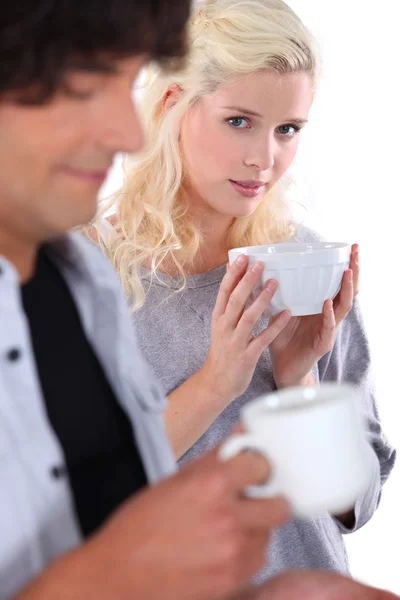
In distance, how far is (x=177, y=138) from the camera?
1683mm

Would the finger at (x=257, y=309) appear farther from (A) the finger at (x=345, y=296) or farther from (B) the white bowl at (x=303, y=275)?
(A) the finger at (x=345, y=296)

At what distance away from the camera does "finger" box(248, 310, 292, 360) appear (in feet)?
4.38

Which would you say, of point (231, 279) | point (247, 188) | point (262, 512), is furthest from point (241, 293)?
point (262, 512)

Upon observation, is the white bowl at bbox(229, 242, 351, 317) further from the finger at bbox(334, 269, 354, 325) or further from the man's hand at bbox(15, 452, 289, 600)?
the man's hand at bbox(15, 452, 289, 600)

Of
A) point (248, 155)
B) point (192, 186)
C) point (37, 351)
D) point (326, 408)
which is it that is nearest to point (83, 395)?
point (37, 351)

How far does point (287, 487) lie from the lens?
69cm

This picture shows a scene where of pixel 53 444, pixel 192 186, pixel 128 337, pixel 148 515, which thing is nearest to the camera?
pixel 148 515

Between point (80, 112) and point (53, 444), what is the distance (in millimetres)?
317

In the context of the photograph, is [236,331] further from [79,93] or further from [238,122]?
[79,93]

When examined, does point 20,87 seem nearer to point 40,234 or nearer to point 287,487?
point 40,234

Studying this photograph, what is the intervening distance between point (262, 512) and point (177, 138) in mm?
1144

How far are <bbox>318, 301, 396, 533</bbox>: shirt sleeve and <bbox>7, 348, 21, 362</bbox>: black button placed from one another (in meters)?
1.04

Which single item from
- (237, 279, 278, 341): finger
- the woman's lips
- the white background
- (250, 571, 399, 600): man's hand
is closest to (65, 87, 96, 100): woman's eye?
(250, 571, 399, 600): man's hand

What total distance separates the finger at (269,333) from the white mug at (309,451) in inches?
24.3
